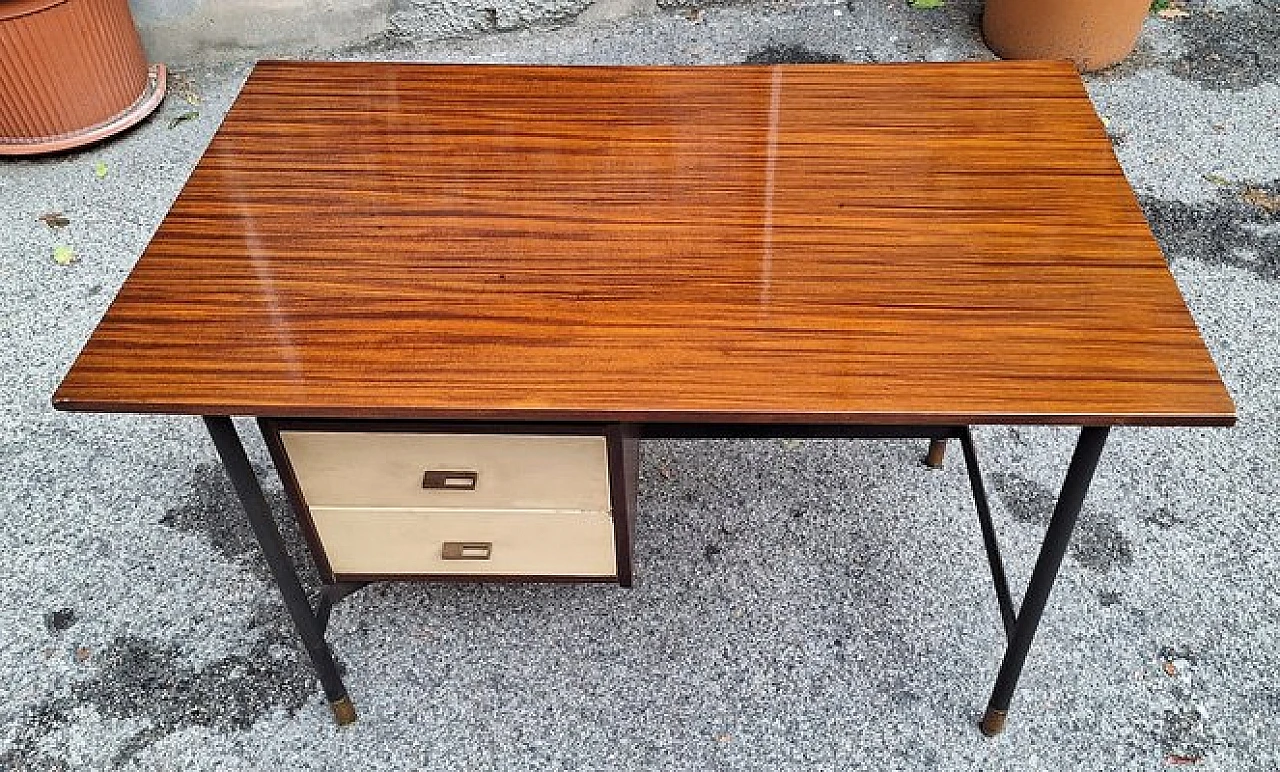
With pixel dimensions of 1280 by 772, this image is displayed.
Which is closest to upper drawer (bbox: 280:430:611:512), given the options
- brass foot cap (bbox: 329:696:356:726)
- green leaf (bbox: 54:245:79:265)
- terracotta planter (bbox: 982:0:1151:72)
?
brass foot cap (bbox: 329:696:356:726)

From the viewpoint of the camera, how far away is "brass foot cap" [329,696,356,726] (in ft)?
6.01

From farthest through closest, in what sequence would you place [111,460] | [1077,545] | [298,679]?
[111,460] < [1077,545] < [298,679]

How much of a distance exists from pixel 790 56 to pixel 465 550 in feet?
8.48

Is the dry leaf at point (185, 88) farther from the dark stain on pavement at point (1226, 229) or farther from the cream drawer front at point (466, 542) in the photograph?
the dark stain on pavement at point (1226, 229)

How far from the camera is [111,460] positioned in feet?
7.69

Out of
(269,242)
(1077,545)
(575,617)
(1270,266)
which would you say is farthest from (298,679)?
(1270,266)

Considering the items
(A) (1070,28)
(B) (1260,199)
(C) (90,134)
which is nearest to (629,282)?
(B) (1260,199)

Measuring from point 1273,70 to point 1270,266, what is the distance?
3.99 ft

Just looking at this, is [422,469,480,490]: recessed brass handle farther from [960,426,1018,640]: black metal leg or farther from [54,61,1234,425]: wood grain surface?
[960,426,1018,640]: black metal leg

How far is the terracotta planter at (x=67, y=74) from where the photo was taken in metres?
2.97

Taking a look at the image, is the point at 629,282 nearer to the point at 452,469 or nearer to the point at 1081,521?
the point at 452,469

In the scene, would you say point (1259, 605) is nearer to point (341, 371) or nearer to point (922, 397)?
point (922, 397)

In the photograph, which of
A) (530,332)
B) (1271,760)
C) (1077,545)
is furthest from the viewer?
(1077,545)

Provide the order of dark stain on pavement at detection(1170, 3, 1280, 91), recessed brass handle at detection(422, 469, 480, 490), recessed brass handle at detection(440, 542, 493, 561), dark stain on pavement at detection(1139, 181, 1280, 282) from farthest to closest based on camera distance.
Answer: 1. dark stain on pavement at detection(1170, 3, 1280, 91)
2. dark stain on pavement at detection(1139, 181, 1280, 282)
3. recessed brass handle at detection(440, 542, 493, 561)
4. recessed brass handle at detection(422, 469, 480, 490)
